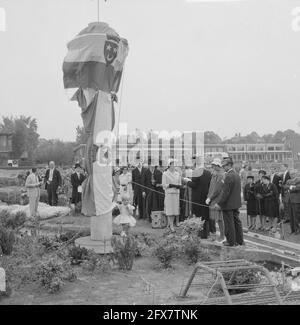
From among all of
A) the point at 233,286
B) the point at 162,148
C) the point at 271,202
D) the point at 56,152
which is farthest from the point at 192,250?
the point at 56,152

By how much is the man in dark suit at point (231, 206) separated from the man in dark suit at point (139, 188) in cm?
489

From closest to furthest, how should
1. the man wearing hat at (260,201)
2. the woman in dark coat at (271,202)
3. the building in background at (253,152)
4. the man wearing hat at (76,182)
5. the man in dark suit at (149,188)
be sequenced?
the woman in dark coat at (271,202) < the man wearing hat at (260,201) < the man in dark suit at (149,188) < the man wearing hat at (76,182) < the building in background at (253,152)

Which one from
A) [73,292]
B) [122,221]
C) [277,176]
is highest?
[277,176]

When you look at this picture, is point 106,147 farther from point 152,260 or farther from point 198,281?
point 198,281

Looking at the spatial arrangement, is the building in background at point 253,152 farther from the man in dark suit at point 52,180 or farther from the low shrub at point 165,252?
the low shrub at point 165,252

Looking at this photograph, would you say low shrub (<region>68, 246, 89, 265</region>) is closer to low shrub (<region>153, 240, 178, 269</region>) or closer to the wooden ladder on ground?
low shrub (<region>153, 240, 178, 269</region>)

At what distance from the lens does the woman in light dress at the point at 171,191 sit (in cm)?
1069

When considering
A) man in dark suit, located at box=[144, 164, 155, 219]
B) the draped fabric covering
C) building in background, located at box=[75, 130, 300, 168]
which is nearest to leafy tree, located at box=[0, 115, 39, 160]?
building in background, located at box=[75, 130, 300, 168]

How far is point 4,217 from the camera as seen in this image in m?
9.09

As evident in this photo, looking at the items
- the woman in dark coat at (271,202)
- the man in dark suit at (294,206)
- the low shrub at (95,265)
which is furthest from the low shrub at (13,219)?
the man in dark suit at (294,206)

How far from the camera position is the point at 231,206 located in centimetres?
802

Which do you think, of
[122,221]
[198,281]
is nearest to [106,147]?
[122,221]

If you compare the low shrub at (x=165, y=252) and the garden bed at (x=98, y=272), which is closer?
the garden bed at (x=98, y=272)

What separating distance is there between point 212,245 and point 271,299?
11.1ft
